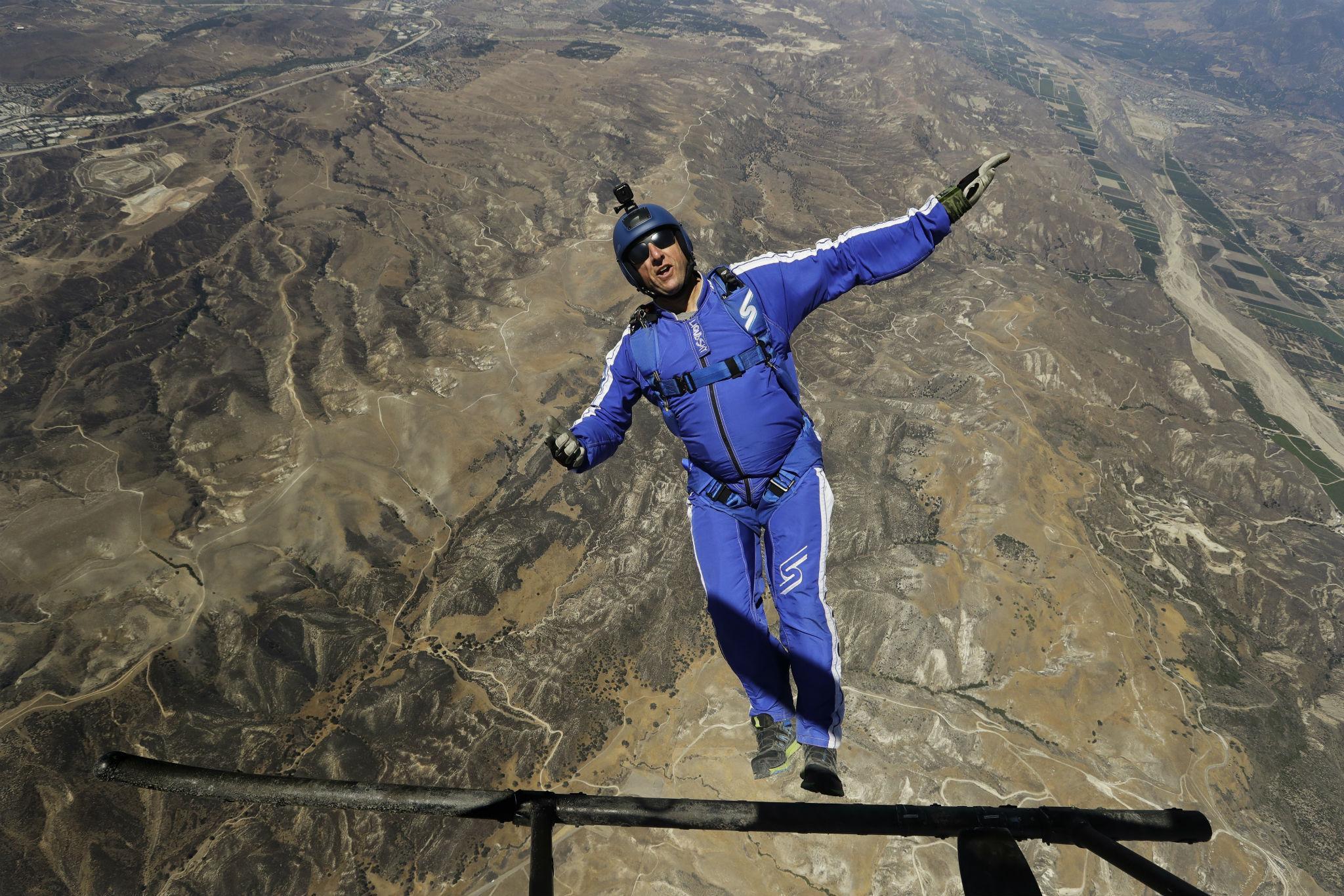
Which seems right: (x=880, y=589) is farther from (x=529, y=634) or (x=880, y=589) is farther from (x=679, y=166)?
(x=679, y=166)

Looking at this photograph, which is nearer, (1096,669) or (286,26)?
(1096,669)

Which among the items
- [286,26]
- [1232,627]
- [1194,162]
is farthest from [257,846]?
[1194,162]

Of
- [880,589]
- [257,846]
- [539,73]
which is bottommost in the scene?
[257,846]

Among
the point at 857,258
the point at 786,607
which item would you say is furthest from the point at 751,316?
the point at 786,607

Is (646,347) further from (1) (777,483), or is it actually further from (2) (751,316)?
(1) (777,483)

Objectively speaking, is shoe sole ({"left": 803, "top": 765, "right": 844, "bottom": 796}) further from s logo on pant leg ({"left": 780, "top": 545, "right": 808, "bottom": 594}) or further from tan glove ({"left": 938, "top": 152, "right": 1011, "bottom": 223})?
tan glove ({"left": 938, "top": 152, "right": 1011, "bottom": 223})

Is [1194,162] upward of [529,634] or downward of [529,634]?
upward
